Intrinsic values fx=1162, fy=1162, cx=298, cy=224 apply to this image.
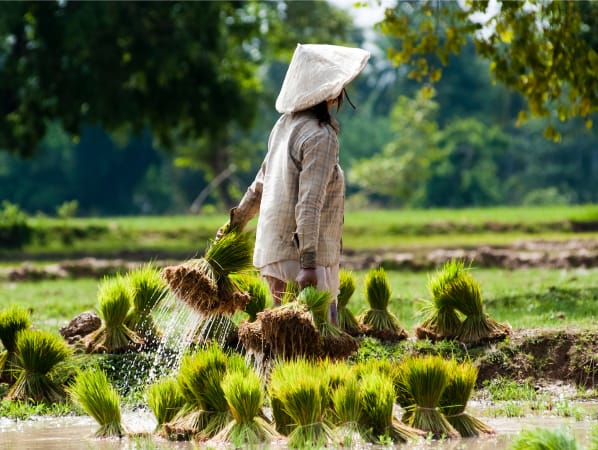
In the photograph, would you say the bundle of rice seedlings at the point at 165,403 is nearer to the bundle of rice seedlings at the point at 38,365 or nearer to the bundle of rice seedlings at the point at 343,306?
the bundle of rice seedlings at the point at 38,365

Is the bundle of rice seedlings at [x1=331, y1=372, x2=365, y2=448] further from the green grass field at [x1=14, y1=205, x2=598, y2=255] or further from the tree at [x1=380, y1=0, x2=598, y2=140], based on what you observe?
the green grass field at [x1=14, y1=205, x2=598, y2=255]

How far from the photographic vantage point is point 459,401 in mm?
6562

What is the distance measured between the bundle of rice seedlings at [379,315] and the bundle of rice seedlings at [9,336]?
265 centimetres

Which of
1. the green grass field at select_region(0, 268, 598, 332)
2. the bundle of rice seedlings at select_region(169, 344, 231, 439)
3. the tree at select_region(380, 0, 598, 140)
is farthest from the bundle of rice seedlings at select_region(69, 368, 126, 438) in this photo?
the tree at select_region(380, 0, 598, 140)

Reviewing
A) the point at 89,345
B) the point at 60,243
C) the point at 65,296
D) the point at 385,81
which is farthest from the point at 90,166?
the point at 89,345

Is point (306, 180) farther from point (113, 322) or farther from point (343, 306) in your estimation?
point (113, 322)

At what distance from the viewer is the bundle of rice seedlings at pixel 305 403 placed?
6035mm

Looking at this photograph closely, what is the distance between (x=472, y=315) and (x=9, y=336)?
11.3ft

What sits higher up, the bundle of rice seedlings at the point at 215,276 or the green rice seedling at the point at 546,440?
the bundle of rice seedlings at the point at 215,276

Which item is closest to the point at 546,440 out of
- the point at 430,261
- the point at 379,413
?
the point at 379,413

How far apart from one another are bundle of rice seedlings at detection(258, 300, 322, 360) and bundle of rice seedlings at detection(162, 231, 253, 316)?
2.55ft

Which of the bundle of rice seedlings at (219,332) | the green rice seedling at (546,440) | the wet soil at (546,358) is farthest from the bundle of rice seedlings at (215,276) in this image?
the green rice seedling at (546,440)

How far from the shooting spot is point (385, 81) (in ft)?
307

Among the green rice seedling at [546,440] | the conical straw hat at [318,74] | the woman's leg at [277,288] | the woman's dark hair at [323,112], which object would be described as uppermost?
the conical straw hat at [318,74]
